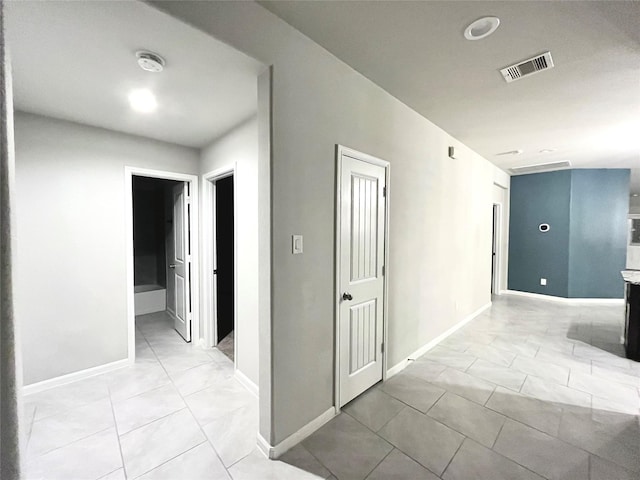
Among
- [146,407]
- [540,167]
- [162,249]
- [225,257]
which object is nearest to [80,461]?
[146,407]

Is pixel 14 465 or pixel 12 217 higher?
pixel 12 217

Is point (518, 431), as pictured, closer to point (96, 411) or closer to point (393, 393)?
point (393, 393)

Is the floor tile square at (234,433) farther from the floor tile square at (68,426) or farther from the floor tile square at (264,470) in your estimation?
the floor tile square at (68,426)

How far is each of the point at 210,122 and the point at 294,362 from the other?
226 cm

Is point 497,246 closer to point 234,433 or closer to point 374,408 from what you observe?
point 374,408

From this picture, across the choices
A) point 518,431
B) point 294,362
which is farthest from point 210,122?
point 518,431

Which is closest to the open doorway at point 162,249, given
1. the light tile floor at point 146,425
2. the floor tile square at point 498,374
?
the light tile floor at point 146,425

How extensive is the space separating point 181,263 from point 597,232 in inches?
308

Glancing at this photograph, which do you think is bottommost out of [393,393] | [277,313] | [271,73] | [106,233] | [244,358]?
[393,393]

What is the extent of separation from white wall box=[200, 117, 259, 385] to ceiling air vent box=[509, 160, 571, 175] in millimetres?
5577

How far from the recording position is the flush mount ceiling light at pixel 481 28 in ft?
5.31

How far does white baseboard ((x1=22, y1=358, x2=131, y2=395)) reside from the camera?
2.43 m

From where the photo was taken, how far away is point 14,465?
87 cm

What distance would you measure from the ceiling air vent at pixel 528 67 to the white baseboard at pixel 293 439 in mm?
2978
